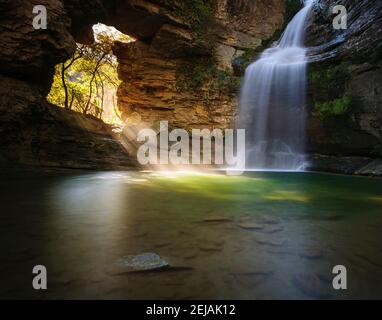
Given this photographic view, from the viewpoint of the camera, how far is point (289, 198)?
5.72 m

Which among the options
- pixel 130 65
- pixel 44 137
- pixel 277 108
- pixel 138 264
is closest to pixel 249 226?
A: pixel 138 264

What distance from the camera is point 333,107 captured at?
11.5 meters

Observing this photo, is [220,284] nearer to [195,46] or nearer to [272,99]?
[272,99]

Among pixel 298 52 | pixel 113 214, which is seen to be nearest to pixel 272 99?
pixel 298 52

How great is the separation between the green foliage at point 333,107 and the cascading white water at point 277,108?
2.84 ft

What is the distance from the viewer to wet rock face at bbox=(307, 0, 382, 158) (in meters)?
10.6

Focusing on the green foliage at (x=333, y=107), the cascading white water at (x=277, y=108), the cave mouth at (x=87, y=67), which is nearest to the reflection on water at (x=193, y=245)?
the green foliage at (x=333, y=107)

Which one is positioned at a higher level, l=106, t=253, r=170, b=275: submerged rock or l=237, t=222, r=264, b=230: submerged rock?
l=106, t=253, r=170, b=275: submerged rock

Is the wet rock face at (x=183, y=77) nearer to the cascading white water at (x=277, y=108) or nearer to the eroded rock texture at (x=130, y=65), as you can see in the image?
the eroded rock texture at (x=130, y=65)

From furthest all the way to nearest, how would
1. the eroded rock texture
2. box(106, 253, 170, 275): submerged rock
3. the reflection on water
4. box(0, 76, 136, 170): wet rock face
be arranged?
the eroded rock texture, box(0, 76, 136, 170): wet rock face, box(106, 253, 170, 275): submerged rock, the reflection on water

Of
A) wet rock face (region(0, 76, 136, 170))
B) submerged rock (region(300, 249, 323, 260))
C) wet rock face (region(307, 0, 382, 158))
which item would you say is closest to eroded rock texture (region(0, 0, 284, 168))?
wet rock face (region(0, 76, 136, 170))

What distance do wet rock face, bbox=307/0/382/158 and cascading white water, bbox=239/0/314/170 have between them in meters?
0.66

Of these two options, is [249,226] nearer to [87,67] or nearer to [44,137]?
[44,137]

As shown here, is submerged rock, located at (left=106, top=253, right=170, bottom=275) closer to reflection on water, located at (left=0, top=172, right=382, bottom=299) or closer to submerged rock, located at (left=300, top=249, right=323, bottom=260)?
reflection on water, located at (left=0, top=172, right=382, bottom=299)
